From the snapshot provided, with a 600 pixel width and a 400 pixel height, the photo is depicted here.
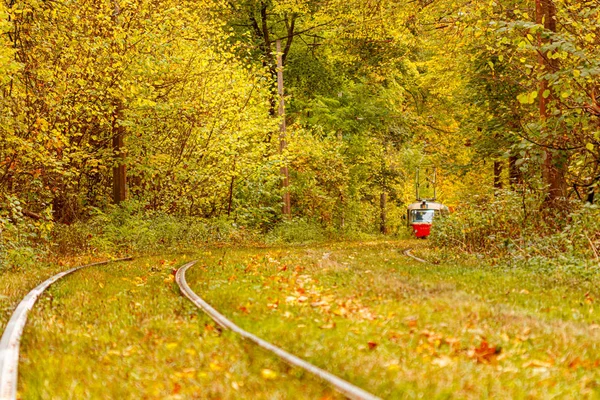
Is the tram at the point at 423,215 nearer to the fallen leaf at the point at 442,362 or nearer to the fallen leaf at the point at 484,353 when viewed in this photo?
the fallen leaf at the point at 484,353

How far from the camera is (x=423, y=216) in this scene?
4425 centimetres

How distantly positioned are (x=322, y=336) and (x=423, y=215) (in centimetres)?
3875

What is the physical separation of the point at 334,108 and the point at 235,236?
12.2 meters

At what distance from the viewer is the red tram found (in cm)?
4391

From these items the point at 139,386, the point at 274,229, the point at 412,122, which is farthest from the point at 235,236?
the point at 139,386

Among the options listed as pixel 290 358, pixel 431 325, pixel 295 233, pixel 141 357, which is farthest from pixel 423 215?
pixel 290 358

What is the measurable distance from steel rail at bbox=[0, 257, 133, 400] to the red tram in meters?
36.2

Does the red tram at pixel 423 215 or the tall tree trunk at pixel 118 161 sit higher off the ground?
the tall tree trunk at pixel 118 161

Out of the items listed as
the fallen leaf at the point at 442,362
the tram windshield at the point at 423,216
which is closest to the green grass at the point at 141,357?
the fallen leaf at the point at 442,362

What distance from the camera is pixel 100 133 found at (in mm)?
22172

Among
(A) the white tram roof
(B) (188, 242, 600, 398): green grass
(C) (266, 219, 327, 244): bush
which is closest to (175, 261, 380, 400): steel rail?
(B) (188, 242, 600, 398): green grass

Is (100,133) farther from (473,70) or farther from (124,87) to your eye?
(473,70)

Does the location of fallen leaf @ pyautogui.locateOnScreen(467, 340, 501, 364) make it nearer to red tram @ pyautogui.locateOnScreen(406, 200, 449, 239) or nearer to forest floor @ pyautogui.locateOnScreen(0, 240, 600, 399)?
forest floor @ pyautogui.locateOnScreen(0, 240, 600, 399)

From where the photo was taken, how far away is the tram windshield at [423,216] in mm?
43969
